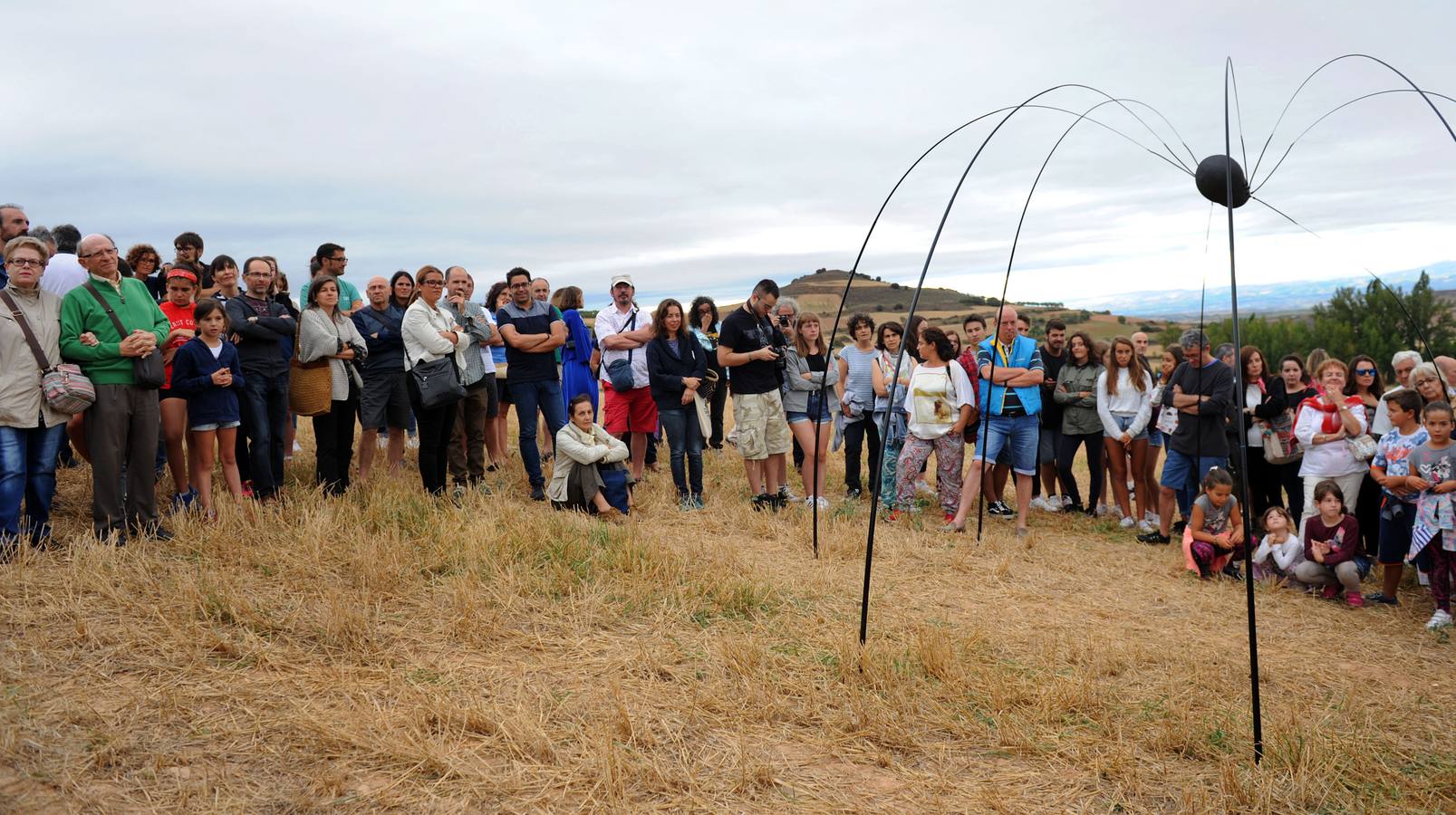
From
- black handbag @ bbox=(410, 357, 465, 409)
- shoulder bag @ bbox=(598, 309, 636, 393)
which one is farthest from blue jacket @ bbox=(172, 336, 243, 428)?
shoulder bag @ bbox=(598, 309, 636, 393)

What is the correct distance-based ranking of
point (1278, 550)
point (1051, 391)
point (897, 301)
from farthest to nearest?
point (897, 301)
point (1051, 391)
point (1278, 550)

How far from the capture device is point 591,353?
1012 centimetres

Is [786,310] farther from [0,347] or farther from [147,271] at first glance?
[0,347]

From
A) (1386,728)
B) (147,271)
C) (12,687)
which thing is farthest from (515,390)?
(1386,728)

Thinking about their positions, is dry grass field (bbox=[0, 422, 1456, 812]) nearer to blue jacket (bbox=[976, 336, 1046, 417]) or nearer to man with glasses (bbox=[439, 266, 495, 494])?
man with glasses (bbox=[439, 266, 495, 494])

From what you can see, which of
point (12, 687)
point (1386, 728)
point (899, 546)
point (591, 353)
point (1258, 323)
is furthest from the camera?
point (1258, 323)

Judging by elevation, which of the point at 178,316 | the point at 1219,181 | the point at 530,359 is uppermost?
the point at 1219,181

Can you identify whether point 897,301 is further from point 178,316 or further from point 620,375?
point 178,316

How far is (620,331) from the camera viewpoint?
30.5 feet

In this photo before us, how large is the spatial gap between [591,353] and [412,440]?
3.26m

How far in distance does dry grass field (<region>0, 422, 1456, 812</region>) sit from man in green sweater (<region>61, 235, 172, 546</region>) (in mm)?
319

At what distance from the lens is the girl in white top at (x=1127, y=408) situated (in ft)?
30.8

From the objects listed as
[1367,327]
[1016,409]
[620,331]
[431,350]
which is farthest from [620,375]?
[1367,327]

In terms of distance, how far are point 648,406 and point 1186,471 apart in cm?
531
